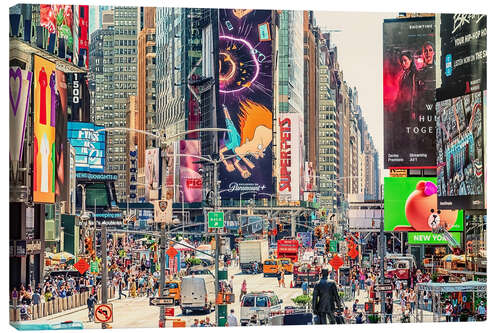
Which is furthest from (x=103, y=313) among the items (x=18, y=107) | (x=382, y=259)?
(x=382, y=259)

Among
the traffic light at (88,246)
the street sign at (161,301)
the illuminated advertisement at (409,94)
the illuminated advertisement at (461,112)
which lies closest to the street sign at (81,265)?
the traffic light at (88,246)

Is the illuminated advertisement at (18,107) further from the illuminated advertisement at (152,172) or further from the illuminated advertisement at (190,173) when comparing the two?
the illuminated advertisement at (190,173)

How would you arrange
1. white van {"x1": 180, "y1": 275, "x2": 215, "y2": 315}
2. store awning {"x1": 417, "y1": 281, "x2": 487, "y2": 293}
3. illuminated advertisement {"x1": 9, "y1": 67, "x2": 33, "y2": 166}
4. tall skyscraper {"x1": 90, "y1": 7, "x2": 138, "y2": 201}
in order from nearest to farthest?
illuminated advertisement {"x1": 9, "y1": 67, "x2": 33, "y2": 166}
white van {"x1": 180, "y1": 275, "x2": 215, "y2": 315}
tall skyscraper {"x1": 90, "y1": 7, "x2": 138, "y2": 201}
store awning {"x1": 417, "y1": 281, "x2": 487, "y2": 293}

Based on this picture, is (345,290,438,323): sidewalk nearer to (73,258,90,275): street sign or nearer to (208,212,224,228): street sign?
(208,212,224,228): street sign

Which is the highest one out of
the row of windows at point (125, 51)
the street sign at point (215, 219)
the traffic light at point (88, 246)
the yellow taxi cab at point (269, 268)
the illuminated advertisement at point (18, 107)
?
the row of windows at point (125, 51)

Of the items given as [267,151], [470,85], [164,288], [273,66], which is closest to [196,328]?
[164,288]

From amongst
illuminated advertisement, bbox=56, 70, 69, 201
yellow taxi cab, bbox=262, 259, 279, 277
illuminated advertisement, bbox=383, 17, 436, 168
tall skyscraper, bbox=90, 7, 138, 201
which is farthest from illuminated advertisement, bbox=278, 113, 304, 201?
illuminated advertisement, bbox=56, 70, 69, 201
